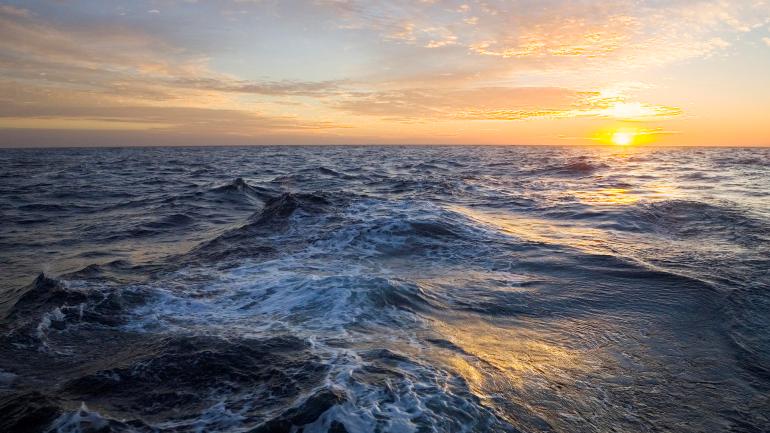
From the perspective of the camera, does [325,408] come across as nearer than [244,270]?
Yes

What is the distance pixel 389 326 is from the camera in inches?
236

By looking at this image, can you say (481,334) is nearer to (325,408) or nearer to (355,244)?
(325,408)

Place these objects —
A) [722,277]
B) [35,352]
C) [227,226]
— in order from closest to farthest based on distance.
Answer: [35,352] < [722,277] < [227,226]

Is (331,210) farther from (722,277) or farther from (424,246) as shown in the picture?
(722,277)

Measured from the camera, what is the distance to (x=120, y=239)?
12.0 m

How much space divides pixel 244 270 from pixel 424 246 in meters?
4.20

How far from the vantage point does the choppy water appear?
3.99m

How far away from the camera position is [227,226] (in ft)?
46.4

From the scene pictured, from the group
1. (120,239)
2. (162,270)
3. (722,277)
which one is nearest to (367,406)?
(162,270)

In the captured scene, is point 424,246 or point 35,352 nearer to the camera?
point 35,352

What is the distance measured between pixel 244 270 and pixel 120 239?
212 inches

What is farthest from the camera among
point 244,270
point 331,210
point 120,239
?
point 331,210

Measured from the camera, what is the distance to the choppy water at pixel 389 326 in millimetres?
3986

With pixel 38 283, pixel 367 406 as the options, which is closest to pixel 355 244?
pixel 38 283
